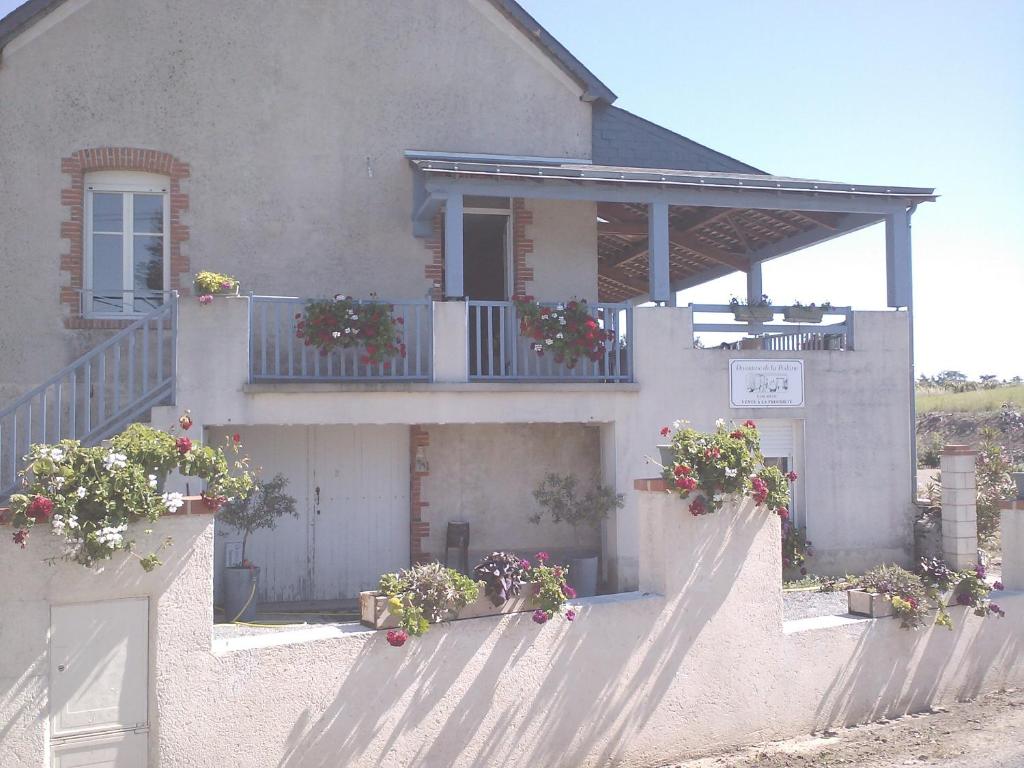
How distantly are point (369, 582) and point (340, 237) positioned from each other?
13.4 feet

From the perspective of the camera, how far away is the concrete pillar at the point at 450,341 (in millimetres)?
9781

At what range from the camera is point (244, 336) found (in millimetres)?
9109

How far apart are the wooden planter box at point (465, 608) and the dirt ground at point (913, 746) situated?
1.59 m

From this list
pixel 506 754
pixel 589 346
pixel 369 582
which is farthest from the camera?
pixel 369 582

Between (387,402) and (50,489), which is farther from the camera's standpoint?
(387,402)

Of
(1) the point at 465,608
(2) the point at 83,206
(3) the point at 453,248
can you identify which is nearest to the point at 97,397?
(2) the point at 83,206

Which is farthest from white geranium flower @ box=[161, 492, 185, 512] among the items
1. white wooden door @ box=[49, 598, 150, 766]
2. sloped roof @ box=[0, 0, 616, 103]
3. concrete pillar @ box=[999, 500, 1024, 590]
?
sloped roof @ box=[0, 0, 616, 103]

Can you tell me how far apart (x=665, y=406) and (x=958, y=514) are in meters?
3.43

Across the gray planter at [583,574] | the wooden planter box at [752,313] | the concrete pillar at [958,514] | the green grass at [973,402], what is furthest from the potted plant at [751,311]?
the green grass at [973,402]

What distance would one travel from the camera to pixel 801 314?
36.3 ft

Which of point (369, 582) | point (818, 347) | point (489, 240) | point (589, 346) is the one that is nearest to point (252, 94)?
point (489, 240)

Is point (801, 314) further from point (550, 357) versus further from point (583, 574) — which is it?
point (583, 574)

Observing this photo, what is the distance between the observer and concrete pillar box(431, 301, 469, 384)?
9781mm

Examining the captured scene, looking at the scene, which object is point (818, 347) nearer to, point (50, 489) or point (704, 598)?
point (704, 598)
